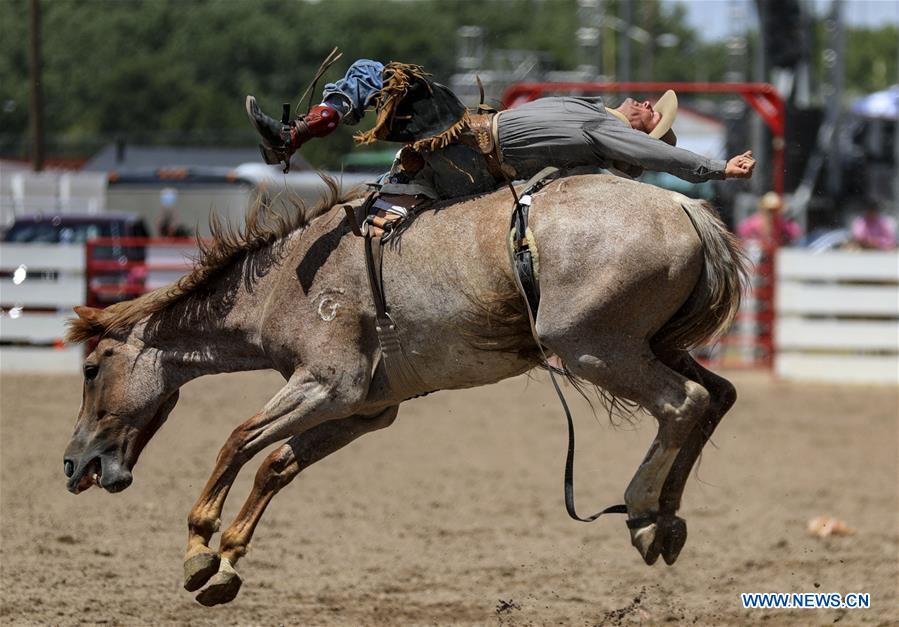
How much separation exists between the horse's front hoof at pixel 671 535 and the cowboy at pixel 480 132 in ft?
4.07

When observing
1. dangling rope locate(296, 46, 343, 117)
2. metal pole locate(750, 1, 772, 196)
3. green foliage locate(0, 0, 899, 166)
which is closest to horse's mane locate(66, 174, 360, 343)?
dangling rope locate(296, 46, 343, 117)

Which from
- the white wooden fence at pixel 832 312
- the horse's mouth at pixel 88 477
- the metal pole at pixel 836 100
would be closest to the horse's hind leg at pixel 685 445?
the horse's mouth at pixel 88 477

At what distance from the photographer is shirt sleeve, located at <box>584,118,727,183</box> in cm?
461

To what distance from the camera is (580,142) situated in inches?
186

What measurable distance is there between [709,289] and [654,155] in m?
0.50

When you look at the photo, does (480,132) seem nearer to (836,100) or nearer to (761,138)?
(761,138)

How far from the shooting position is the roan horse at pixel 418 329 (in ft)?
15.0

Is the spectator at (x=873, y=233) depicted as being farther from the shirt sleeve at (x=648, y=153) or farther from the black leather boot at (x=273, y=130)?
the black leather boot at (x=273, y=130)

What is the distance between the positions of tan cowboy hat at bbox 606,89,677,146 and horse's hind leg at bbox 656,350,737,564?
80cm

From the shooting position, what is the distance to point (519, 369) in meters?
4.99

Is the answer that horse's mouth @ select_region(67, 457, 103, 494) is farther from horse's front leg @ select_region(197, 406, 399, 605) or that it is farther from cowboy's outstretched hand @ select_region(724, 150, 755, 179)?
cowboy's outstretched hand @ select_region(724, 150, 755, 179)

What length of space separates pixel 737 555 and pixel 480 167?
3.20 meters

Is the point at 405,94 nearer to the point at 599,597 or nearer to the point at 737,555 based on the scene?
the point at 599,597

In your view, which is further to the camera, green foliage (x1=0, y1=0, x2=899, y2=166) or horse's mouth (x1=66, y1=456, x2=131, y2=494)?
green foliage (x1=0, y1=0, x2=899, y2=166)
